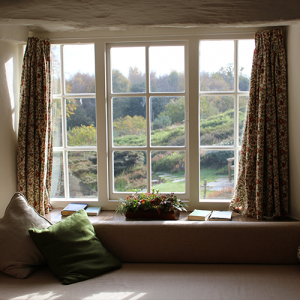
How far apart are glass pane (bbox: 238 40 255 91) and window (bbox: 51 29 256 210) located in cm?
1

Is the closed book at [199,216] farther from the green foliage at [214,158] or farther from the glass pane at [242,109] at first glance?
the glass pane at [242,109]

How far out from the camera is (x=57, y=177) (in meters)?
3.56

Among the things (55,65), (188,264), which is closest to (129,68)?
(55,65)

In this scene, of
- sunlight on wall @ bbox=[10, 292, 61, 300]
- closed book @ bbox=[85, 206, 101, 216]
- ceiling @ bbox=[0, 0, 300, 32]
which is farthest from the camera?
closed book @ bbox=[85, 206, 101, 216]

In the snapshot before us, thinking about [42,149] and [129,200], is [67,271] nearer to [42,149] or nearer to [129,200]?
[129,200]

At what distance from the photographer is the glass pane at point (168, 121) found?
3.39 m

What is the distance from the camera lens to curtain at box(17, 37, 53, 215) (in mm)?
3250

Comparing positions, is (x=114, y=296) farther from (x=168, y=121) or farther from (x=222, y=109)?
(x=222, y=109)

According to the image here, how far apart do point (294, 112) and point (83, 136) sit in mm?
2247

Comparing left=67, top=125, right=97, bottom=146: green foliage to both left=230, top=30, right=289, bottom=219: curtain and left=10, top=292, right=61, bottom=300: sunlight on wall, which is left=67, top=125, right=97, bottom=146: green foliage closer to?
left=230, top=30, right=289, bottom=219: curtain

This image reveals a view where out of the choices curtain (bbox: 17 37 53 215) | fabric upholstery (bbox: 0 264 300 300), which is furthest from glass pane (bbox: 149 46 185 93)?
fabric upholstery (bbox: 0 264 300 300)

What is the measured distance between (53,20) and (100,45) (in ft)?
9.76

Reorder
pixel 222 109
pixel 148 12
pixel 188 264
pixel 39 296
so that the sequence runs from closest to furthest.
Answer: pixel 148 12
pixel 39 296
pixel 188 264
pixel 222 109

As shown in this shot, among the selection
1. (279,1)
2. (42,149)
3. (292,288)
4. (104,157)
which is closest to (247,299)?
(292,288)
